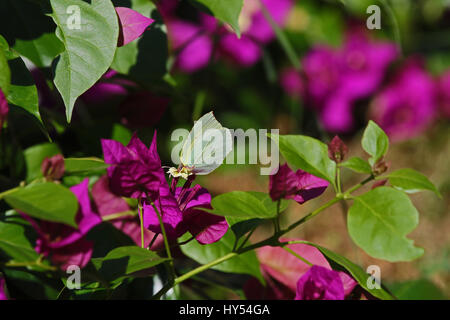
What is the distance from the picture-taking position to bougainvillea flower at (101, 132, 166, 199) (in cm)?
48

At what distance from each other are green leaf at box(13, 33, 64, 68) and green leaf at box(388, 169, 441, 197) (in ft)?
1.14

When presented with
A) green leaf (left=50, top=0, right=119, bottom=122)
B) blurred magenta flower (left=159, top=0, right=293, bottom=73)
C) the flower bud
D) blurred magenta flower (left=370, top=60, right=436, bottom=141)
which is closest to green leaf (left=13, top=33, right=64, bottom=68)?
green leaf (left=50, top=0, right=119, bottom=122)

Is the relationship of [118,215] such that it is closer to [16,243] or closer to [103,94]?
[16,243]

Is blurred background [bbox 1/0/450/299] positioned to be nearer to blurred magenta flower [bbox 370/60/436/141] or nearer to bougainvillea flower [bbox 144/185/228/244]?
blurred magenta flower [bbox 370/60/436/141]

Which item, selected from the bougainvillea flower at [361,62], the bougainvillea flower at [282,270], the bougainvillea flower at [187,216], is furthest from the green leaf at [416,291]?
the bougainvillea flower at [361,62]

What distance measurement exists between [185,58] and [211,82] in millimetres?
105

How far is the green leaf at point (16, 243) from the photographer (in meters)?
0.47

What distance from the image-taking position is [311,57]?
69.5 inches

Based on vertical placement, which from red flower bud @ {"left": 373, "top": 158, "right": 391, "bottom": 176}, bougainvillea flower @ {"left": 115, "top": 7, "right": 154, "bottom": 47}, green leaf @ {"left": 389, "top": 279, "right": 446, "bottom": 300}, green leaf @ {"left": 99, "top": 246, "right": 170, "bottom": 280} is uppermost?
bougainvillea flower @ {"left": 115, "top": 7, "right": 154, "bottom": 47}

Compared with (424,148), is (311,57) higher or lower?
higher

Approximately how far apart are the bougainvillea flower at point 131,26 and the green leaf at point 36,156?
237mm

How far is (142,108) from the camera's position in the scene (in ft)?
2.48
